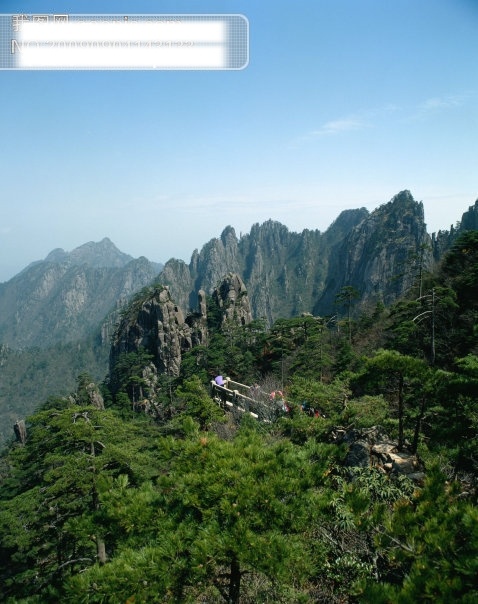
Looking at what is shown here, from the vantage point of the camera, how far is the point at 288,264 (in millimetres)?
153000

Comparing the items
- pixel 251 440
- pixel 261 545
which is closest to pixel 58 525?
pixel 251 440

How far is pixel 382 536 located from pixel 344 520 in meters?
1.64

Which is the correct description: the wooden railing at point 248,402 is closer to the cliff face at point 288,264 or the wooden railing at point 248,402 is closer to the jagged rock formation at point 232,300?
the jagged rock formation at point 232,300

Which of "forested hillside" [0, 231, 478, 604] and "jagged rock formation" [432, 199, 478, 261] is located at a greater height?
"jagged rock formation" [432, 199, 478, 261]

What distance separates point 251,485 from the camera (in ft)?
14.9

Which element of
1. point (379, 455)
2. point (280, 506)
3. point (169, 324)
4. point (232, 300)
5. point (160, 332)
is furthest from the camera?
point (232, 300)

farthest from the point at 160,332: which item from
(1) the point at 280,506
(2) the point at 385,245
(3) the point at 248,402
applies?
(2) the point at 385,245

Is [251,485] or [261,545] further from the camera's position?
[251,485]

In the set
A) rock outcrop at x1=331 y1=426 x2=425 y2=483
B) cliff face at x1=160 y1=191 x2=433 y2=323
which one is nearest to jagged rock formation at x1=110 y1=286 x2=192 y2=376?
rock outcrop at x1=331 y1=426 x2=425 y2=483

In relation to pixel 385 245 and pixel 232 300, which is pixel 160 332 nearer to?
pixel 232 300

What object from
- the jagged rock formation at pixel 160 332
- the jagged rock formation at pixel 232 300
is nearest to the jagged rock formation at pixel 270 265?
the jagged rock formation at pixel 232 300

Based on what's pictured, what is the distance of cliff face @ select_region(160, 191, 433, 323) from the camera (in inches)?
4454

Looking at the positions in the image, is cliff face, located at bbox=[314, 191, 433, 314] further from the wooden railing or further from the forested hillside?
the forested hillside

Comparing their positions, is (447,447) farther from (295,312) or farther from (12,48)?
(295,312)
